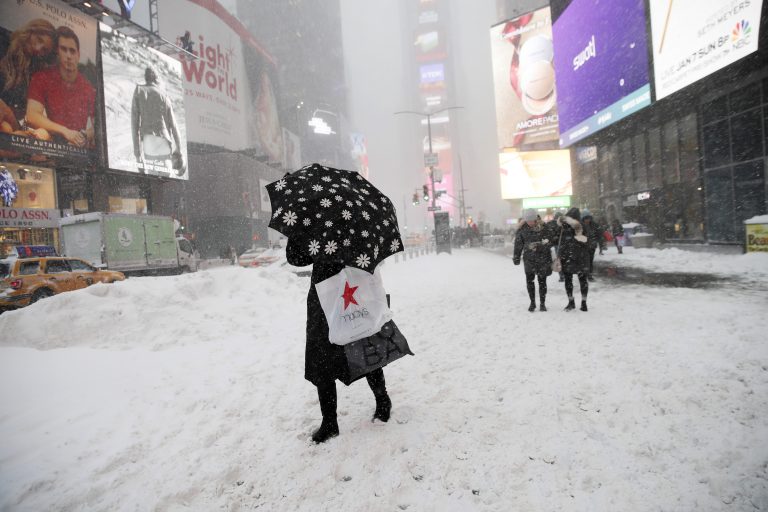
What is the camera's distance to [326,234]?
2.85 meters

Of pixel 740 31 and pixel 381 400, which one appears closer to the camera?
pixel 381 400

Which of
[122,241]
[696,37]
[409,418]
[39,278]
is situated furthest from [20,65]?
[696,37]

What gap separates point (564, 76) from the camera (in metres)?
27.9

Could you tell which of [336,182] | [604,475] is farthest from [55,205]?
[604,475]

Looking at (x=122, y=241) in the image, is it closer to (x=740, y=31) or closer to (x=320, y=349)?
(x=320, y=349)

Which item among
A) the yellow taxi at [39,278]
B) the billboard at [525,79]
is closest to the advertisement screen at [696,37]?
the yellow taxi at [39,278]

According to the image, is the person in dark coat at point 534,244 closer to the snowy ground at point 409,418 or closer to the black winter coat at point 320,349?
the snowy ground at point 409,418

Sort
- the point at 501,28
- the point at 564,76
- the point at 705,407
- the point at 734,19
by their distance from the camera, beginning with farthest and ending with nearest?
the point at 501,28, the point at 564,76, the point at 734,19, the point at 705,407

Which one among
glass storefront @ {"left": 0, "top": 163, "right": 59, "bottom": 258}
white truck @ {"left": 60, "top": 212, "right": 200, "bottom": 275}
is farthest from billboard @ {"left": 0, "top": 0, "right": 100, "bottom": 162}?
white truck @ {"left": 60, "top": 212, "right": 200, "bottom": 275}

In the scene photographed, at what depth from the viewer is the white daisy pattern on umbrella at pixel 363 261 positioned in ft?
9.51

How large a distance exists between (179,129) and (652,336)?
1560 inches

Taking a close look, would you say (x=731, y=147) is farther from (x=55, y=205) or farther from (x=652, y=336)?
(x=55, y=205)

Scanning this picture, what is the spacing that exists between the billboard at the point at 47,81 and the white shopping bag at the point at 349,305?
3046 cm

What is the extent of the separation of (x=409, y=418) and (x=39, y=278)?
43.4 ft
